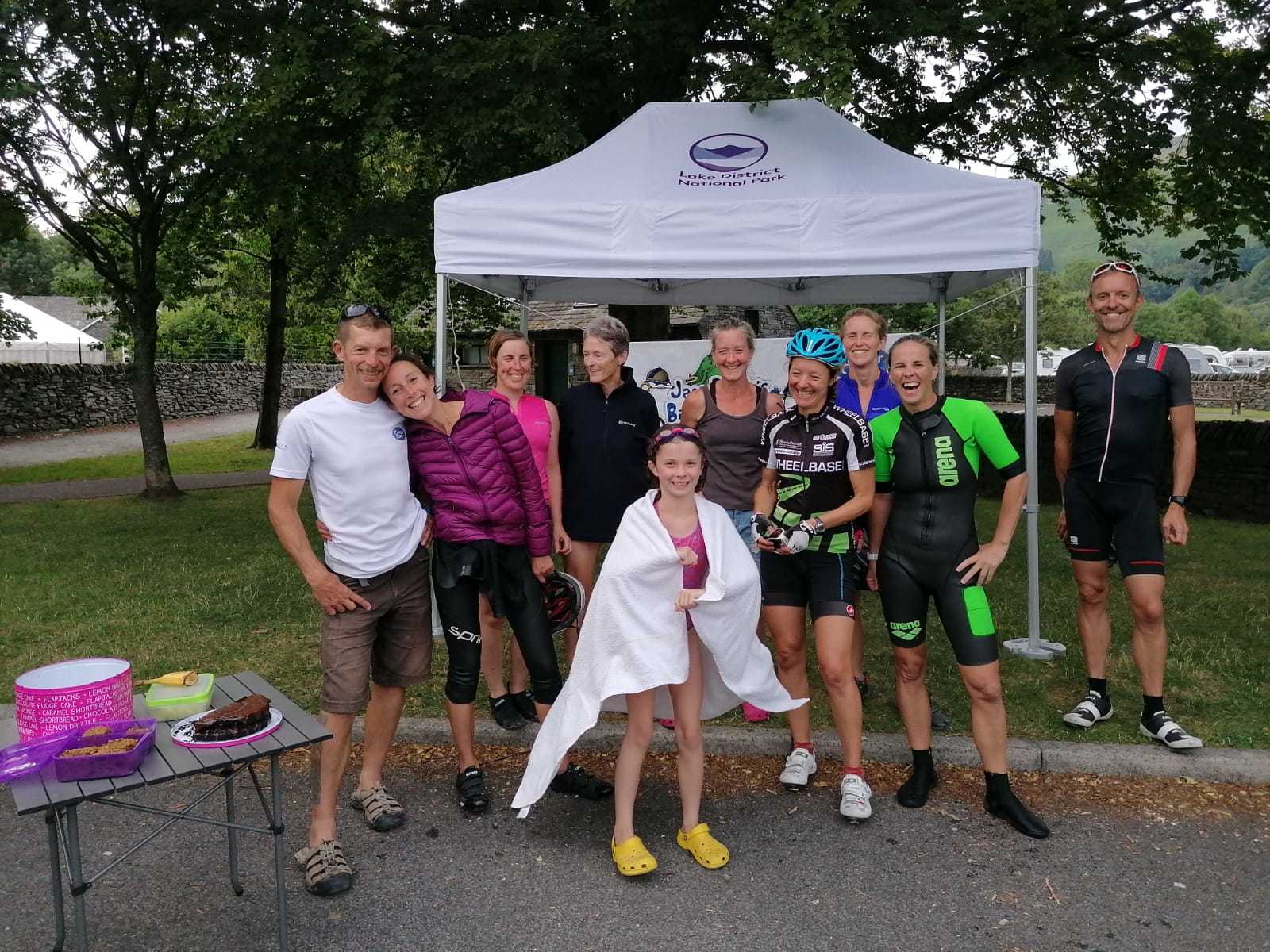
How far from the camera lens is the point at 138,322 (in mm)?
12695

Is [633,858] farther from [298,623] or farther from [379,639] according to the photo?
[298,623]

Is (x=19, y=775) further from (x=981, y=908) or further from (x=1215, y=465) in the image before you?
(x=1215, y=465)

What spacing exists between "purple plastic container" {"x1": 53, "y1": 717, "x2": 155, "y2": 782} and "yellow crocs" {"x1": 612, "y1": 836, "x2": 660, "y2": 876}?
1.58m

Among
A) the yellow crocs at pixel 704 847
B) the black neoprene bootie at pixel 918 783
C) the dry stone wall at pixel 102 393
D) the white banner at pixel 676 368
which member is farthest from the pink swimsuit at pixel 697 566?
the dry stone wall at pixel 102 393

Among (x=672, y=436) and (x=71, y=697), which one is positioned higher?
(x=672, y=436)

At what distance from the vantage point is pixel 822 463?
375cm

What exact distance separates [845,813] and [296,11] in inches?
321

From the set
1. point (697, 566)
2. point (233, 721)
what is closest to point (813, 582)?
point (697, 566)

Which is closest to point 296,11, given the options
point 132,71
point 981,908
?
point 132,71

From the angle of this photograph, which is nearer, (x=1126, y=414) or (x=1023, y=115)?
(x=1126, y=414)

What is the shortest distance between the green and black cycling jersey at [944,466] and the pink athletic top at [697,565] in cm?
86

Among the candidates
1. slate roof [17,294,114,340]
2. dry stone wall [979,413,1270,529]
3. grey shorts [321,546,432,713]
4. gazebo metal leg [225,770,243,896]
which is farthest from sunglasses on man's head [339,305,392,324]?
slate roof [17,294,114,340]

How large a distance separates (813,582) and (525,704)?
5.57 ft

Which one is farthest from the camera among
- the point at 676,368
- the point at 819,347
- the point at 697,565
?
the point at 676,368
